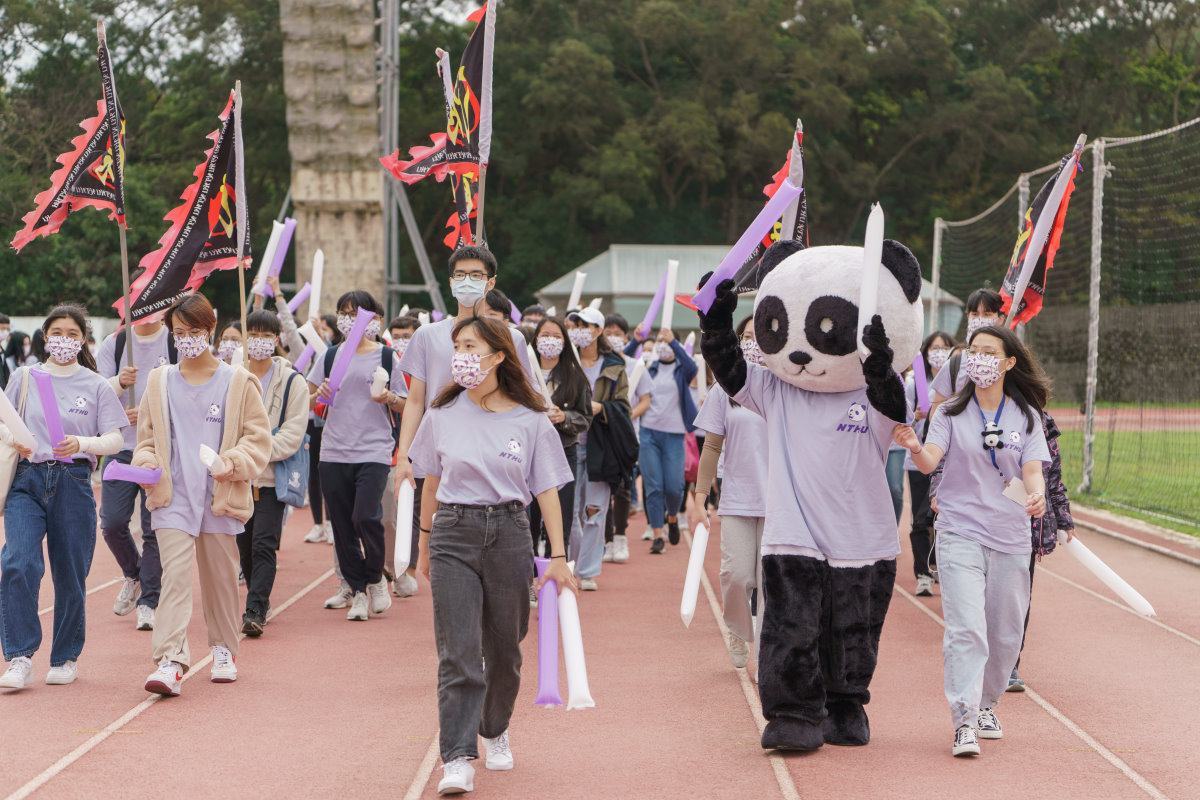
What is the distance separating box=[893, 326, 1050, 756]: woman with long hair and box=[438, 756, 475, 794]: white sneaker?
6.49 feet

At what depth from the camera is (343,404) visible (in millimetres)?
8633

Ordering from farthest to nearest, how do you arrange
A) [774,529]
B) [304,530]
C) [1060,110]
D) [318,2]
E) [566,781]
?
1. [1060,110]
2. [318,2]
3. [304,530]
4. [774,529]
5. [566,781]

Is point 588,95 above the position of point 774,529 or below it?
above

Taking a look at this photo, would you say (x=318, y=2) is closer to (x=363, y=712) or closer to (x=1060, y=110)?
(x=363, y=712)

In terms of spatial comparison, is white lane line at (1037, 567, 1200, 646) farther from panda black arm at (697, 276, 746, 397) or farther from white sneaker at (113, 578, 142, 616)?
white sneaker at (113, 578, 142, 616)

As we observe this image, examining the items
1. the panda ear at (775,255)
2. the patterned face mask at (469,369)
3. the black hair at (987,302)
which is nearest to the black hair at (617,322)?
the black hair at (987,302)

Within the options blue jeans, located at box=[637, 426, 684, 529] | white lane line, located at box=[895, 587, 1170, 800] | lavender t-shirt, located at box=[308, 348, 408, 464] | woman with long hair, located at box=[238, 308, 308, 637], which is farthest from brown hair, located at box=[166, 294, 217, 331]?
blue jeans, located at box=[637, 426, 684, 529]

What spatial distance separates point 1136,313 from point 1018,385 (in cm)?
1301

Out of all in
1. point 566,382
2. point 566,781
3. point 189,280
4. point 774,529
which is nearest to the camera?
point 566,781

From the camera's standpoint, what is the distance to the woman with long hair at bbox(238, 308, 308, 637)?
8156mm

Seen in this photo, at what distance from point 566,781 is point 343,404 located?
3935mm

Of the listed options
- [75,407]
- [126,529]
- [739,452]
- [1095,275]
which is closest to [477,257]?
[739,452]

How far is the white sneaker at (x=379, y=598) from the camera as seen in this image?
8773 mm

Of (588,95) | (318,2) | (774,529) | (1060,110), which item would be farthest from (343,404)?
(1060,110)
